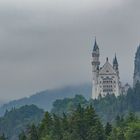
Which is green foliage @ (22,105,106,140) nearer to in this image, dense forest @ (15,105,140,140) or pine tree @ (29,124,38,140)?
dense forest @ (15,105,140,140)

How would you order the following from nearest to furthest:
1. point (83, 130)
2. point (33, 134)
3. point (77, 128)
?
point (77, 128) → point (83, 130) → point (33, 134)

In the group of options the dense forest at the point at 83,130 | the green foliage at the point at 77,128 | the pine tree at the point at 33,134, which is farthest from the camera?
the pine tree at the point at 33,134

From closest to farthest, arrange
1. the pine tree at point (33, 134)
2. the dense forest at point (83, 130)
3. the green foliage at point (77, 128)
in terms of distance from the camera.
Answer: the dense forest at point (83, 130) → the green foliage at point (77, 128) → the pine tree at point (33, 134)

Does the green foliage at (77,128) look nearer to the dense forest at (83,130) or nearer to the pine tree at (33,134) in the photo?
the dense forest at (83,130)

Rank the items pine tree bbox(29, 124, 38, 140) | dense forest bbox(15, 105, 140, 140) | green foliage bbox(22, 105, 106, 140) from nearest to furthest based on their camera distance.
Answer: dense forest bbox(15, 105, 140, 140) → green foliage bbox(22, 105, 106, 140) → pine tree bbox(29, 124, 38, 140)

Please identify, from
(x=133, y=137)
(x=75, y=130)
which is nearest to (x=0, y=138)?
(x=75, y=130)

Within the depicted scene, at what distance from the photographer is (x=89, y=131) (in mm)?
142875

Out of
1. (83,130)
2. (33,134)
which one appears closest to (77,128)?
(83,130)

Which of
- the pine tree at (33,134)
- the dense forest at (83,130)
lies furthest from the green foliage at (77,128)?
the pine tree at (33,134)

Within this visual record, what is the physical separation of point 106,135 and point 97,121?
2.53 meters

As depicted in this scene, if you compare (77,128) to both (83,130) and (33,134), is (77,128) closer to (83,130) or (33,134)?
(83,130)

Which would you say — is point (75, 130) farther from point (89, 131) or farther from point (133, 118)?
point (133, 118)

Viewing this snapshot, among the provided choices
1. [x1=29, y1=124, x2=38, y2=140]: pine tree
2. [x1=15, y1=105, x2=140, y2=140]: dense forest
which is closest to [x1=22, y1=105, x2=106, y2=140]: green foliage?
[x1=15, y1=105, x2=140, y2=140]: dense forest

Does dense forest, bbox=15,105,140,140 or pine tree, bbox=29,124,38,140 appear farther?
pine tree, bbox=29,124,38,140
